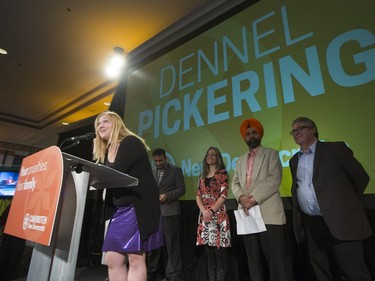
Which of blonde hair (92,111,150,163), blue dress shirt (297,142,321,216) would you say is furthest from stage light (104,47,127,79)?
blue dress shirt (297,142,321,216)

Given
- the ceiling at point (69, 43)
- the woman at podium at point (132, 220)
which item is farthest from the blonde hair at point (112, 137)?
the ceiling at point (69, 43)

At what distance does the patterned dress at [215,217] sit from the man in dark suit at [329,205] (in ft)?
2.26

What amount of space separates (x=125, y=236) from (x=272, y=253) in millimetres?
1182

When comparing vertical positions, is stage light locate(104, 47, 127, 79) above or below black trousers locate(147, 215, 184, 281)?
above

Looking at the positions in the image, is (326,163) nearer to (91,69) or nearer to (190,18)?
(190,18)

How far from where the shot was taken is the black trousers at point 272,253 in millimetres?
1764

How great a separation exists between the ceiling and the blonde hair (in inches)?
100

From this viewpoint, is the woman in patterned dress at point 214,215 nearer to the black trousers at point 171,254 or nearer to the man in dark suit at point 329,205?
the black trousers at point 171,254

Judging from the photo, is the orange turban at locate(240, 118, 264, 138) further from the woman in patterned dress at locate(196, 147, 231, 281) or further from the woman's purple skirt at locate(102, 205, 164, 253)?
the woman's purple skirt at locate(102, 205, 164, 253)

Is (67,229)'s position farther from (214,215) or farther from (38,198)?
(214,215)

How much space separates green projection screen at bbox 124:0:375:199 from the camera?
1.95m

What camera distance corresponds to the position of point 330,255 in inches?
68.7

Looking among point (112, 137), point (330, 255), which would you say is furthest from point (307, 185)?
point (112, 137)

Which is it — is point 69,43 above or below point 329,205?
above
